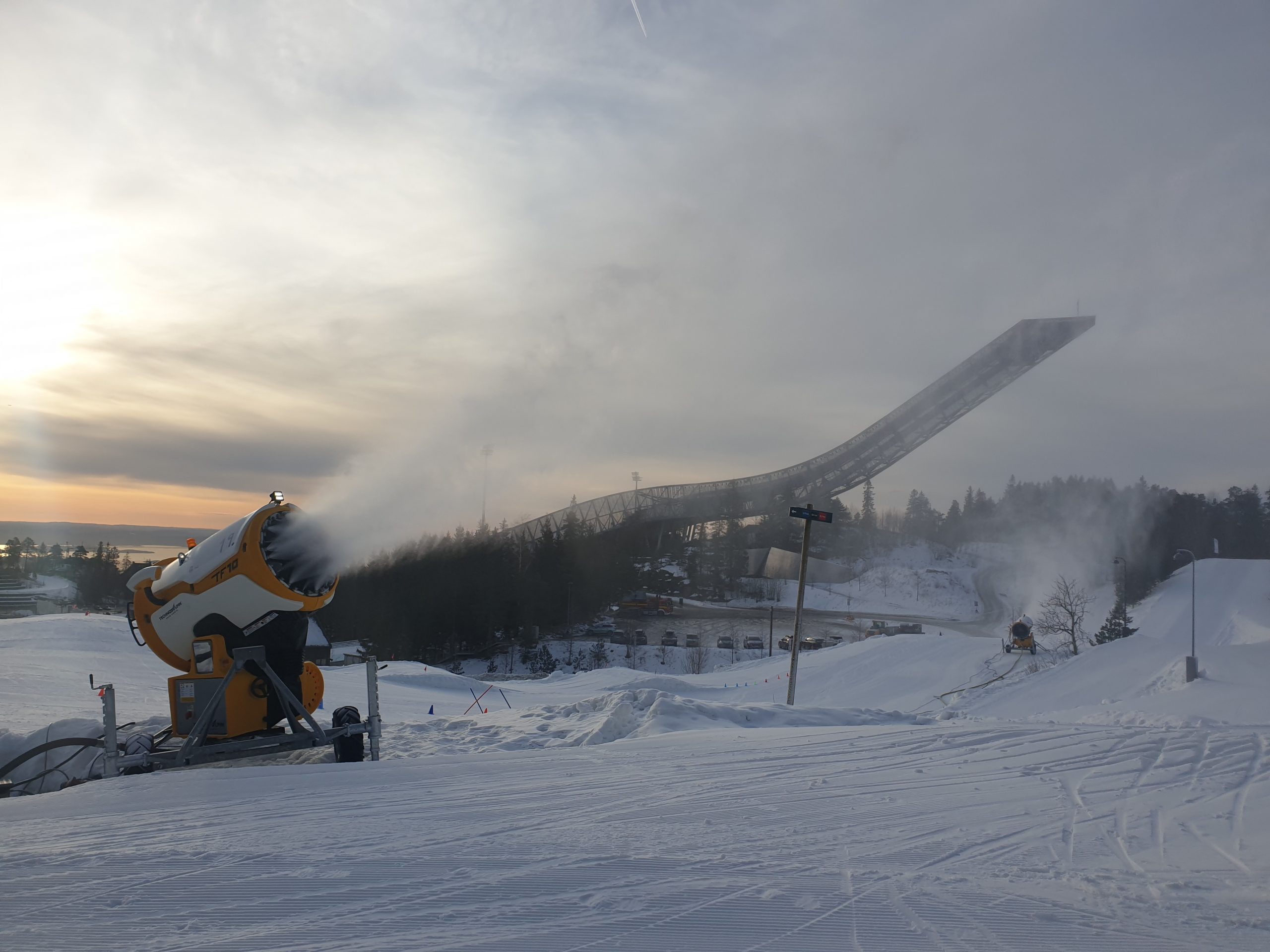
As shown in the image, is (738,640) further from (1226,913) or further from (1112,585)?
(1226,913)

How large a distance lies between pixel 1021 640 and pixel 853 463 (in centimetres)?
1916

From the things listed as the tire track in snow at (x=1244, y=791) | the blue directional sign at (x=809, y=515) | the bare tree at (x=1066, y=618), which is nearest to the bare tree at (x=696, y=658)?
the bare tree at (x=1066, y=618)

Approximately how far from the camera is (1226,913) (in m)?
4.57

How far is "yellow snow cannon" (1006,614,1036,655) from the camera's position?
29984 millimetres

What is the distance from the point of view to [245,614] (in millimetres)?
9141

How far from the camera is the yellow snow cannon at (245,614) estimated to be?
29.6ft

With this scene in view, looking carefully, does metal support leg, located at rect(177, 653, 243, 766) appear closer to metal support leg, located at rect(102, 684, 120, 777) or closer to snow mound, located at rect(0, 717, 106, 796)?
metal support leg, located at rect(102, 684, 120, 777)

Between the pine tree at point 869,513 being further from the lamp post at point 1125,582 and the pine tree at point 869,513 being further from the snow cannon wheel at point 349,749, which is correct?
the snow cannon wheel at point 349,749

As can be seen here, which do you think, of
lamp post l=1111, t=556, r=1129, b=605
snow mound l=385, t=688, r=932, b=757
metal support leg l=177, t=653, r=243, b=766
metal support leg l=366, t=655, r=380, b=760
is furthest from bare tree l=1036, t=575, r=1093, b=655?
metal support leg l=177, t=653, r=243, b=766

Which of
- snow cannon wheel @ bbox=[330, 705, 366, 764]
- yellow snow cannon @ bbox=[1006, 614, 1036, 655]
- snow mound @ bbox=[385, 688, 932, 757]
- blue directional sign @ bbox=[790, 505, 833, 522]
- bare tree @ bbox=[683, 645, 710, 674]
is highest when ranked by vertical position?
blue directional sign @ bbox=[790, 505, 833, 522]

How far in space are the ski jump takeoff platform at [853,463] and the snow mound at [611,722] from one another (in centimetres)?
3529

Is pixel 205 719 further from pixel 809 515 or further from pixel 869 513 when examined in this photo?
pixel 869 513

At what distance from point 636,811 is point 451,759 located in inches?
129

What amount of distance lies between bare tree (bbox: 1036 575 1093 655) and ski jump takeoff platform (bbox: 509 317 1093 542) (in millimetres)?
11942
